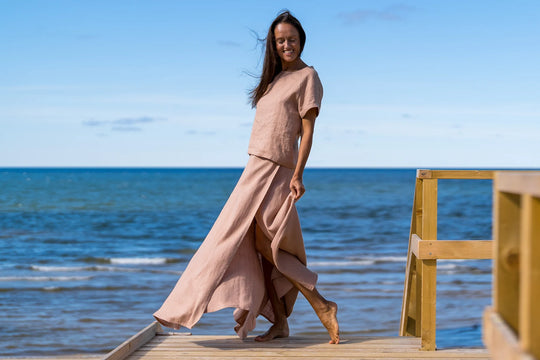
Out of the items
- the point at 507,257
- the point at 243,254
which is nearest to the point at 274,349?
the point at 243,254

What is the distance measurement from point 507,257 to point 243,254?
215cm

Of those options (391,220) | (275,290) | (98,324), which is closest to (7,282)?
(98,324)

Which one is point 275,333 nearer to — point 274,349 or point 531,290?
point 274,349

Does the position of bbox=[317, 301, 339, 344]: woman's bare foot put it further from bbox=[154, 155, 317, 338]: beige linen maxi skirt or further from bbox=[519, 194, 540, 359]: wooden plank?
bbox=[519, 194, 540, 359]: wooden plank

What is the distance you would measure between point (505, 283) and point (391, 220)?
67.2ft

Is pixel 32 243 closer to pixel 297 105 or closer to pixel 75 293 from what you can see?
pixel 75 293

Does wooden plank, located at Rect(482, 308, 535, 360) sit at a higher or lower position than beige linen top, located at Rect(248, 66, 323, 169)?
lower

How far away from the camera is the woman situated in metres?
3.39

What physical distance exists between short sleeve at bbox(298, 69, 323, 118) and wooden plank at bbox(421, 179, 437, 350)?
2.18 feet

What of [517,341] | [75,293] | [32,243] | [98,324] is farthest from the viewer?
[32,243]

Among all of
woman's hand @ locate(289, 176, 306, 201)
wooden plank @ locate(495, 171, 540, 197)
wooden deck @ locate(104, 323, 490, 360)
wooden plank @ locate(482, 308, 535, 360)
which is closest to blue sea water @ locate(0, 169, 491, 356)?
wooden deck @ locate(104, 323, 490, 360)

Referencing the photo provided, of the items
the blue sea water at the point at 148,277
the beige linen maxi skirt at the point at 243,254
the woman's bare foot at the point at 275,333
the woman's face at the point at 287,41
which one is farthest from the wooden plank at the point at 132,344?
the blue sea water at the point at 148,277

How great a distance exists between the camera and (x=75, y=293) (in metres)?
8.06

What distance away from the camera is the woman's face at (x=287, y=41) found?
3465 millimetres
